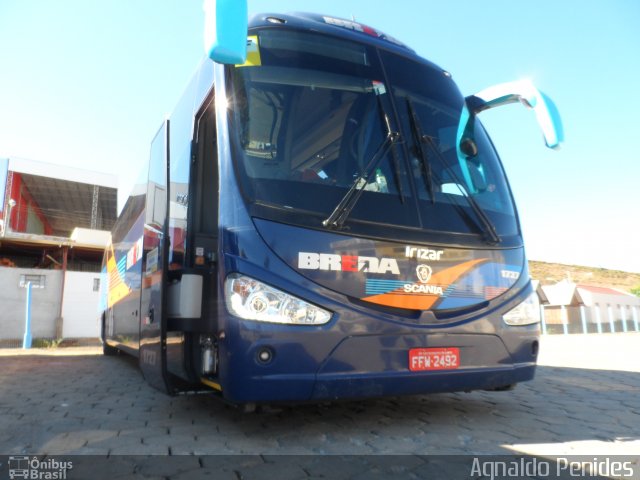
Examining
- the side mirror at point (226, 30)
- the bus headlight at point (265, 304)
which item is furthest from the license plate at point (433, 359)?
the side mirror at point (226, 30)

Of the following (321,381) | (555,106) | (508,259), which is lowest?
(321,381)

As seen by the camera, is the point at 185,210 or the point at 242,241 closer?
the point at 242,241

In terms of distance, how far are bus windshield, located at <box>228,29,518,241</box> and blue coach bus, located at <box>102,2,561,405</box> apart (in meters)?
0.01

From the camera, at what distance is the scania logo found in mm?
3008

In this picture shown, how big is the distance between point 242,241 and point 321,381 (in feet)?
3.01

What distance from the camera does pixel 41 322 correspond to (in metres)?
18.5

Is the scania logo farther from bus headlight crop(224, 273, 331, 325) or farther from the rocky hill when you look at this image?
the rocky hill

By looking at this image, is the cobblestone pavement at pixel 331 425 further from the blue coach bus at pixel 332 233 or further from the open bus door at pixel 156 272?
the open bus door at pixel 156 272

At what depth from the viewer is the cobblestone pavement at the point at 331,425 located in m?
2.66

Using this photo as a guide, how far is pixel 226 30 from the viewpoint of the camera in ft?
7.95

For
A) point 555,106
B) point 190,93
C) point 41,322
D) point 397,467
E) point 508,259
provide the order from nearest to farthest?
1. point 397,467
2. point 555,106
3. point 508,259
4. point 190,93
5. point 41,322

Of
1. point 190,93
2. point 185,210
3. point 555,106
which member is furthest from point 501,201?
point 190,93

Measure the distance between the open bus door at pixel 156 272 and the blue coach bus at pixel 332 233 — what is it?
0.07ft

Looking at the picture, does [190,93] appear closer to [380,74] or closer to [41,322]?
[380,74]
